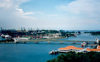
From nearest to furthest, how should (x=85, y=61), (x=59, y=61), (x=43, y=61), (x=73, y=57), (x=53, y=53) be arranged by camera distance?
(x=59, y=61)
(x=85, y=61)
(x=73, y=57)
(x=43, y=61)
(x=53, y=53)

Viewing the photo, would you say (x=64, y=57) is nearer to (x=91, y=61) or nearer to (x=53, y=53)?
(x=91, y=61)

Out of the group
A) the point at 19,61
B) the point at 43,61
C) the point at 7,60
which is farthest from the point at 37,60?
the point at 7,60

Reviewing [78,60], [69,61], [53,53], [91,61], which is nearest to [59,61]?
[69,61]

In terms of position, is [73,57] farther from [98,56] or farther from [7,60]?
[7,60]

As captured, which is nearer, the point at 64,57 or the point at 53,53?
the point at 64,57

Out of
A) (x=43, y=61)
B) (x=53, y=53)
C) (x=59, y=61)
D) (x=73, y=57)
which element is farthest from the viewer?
(x=53, y=53)

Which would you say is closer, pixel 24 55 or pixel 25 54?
pixel 24 55

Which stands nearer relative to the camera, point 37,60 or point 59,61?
point 59,61

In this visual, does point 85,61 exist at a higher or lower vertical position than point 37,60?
higher

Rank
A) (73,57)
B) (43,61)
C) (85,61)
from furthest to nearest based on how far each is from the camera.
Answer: (43,61)
(73,57)
(85,61)
